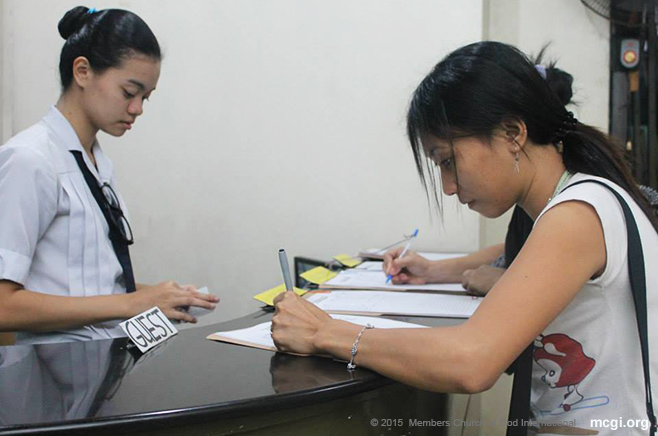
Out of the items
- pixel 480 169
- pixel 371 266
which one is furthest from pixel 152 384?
pixel 371 266

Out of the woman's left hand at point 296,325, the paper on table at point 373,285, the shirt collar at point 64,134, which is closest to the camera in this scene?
the woman's left hand at point 296,325

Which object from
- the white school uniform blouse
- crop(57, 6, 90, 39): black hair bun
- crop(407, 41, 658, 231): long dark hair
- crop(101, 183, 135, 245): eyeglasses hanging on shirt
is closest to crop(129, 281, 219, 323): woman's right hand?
the white school uniform blouse

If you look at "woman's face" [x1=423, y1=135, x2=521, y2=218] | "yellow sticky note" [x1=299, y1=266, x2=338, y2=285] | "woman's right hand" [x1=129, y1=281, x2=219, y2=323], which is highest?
"woman's face" [x1=423, y1=135, x2=521, y2=218]

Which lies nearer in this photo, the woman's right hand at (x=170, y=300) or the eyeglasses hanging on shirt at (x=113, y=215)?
the woman's right hand at (x=170, y=300)

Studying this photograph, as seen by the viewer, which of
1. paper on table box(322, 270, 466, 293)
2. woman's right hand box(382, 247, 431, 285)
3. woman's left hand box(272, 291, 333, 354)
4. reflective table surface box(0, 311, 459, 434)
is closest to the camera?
reflective table surface box(0, 311, 459, 434)

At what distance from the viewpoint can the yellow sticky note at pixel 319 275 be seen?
1.58m

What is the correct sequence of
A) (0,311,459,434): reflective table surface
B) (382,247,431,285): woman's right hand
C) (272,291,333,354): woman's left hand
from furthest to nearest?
(382,247,431,285): woman's right hand → (272,291,333,354): woman's left hand → (0,311,459,434): reflective table surface

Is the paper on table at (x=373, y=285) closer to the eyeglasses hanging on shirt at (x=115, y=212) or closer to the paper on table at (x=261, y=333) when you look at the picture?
the paper on table at (x=261, y=333)

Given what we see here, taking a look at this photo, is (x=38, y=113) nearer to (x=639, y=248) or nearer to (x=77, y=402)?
(x=77, y=402)

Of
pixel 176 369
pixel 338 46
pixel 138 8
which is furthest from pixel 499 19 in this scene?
pixel 176 369

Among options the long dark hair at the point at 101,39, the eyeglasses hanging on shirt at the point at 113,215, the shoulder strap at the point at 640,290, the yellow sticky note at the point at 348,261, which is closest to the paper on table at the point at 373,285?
the yellow sticky note at the point at 348,261

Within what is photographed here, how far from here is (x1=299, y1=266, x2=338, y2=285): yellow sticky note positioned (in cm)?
158

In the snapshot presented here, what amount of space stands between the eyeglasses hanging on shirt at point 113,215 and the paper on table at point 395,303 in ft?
1.54

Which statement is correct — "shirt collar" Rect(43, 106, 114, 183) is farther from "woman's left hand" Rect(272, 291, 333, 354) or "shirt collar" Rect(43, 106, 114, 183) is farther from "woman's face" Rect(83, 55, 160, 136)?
"woman's left hand" Rect(272, 291, 333, 354)
